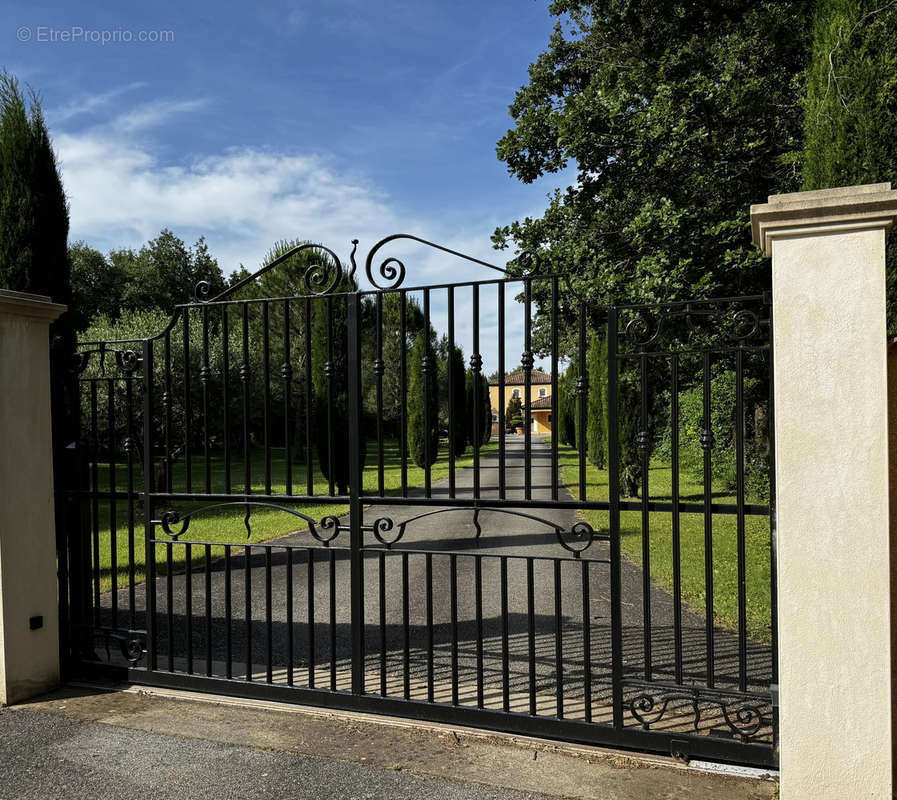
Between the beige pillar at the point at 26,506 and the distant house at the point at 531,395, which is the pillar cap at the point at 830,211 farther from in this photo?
the beige pillar at the point at 26,506

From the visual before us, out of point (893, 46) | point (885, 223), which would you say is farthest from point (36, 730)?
point (893, 46)

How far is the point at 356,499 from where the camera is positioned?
14.0 feet

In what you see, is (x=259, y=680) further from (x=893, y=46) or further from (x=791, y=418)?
(x=893, y=46)

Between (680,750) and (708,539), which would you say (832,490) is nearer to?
(708,539)

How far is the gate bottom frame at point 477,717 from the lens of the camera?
3523 mm

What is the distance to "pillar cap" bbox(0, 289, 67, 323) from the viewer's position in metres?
4.51

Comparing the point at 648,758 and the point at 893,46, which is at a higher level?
the point at 893,46

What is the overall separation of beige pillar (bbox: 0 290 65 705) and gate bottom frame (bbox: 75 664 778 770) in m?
0.48

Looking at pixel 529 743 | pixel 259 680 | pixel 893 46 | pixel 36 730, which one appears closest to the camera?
pixel 529 743

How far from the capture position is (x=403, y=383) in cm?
399

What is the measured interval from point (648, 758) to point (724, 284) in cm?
962

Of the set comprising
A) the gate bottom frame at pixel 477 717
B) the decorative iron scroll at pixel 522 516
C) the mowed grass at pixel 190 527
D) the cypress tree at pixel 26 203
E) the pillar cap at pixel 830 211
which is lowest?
the mowed grass at pixel 190 527

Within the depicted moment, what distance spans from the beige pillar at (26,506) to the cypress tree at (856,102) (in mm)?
5240

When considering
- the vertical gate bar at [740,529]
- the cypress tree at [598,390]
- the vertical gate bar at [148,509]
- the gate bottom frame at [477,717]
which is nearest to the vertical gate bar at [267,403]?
the vertical gate bar at [148,509]
